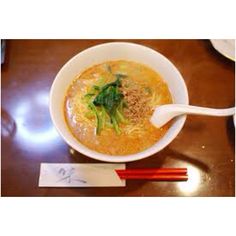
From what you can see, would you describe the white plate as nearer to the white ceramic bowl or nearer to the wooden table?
the wooden table

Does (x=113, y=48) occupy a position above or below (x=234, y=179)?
above

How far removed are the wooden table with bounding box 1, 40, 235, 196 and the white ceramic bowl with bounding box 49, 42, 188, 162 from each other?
5.9 inches

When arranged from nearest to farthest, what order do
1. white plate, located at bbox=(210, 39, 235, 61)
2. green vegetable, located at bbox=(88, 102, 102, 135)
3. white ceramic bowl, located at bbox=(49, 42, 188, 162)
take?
white ceramic bowl, located at bbox=(49, 42, 188, 162) → green vegetable, located at bbox=(88, 102, 102, 135) → white plate, located at bbox=(210, 39, 235, 61)

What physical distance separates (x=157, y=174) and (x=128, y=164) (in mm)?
102

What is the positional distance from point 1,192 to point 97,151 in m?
0.35

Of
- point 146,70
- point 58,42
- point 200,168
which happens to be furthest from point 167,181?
point 58,42

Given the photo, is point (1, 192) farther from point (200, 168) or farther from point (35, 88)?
point (200, 168)

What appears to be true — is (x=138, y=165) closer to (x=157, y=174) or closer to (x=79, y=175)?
(x=157, y=174)

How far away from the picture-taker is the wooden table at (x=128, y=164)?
1056mm

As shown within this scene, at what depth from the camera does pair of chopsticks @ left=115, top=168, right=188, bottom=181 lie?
105 cm

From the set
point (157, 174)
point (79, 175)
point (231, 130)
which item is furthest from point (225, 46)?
point (79, 175)

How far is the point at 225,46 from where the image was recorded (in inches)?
52.5

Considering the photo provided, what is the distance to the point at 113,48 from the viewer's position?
1134 millimetres

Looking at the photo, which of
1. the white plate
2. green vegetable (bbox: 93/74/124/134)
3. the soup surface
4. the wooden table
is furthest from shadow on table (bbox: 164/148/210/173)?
the white plate
